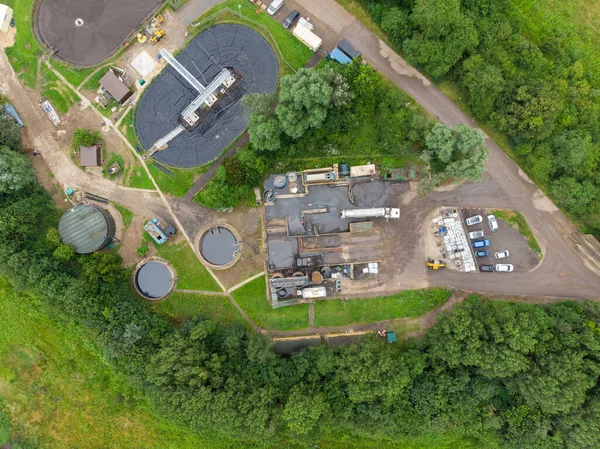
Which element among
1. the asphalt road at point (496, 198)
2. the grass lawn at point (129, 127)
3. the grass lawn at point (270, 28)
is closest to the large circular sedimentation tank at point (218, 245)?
the grass lawn at point (129, 127)

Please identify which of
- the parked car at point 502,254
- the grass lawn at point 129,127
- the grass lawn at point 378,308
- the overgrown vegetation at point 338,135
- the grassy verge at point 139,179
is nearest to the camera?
the overgrown vegetation at point 338,135

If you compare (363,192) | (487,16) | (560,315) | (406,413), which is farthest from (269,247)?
(487,16)

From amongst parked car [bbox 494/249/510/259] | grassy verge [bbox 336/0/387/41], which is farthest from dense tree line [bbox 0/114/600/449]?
grassy verge [bbox 336/0/387/41]

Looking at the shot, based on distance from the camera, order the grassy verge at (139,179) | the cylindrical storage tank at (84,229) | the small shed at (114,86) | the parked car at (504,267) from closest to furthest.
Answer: the parked car at (504,267)
the cylindrical storage tank at (84,229)
the small shed at (114,86)
the grassy verge at (139,179)

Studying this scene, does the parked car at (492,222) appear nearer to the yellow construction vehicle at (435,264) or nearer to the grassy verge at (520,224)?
the grassy verge at (520,224)

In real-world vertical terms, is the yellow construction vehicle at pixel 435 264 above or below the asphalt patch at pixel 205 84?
below

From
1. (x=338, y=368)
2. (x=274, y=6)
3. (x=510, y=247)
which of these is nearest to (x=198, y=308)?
(x=338, y=368)

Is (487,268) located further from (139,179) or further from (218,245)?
(139,179)

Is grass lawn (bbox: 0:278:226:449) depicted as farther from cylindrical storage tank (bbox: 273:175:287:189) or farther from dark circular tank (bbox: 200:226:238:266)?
cylindrical storage tank (bbox: 273:175:287:189)
